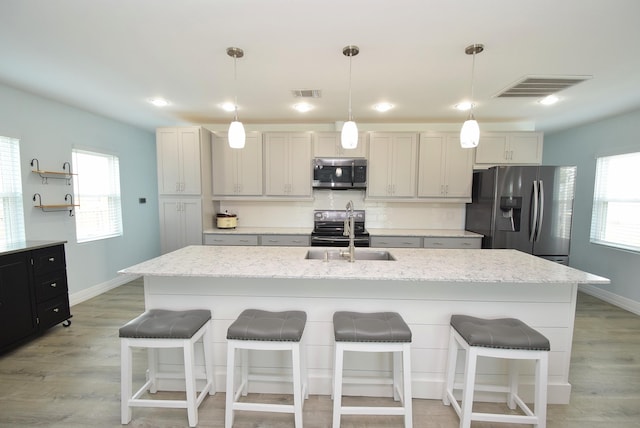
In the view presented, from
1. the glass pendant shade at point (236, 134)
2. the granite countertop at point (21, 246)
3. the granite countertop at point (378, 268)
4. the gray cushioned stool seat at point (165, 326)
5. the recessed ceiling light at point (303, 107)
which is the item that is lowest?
the gray cushioned stool seat at point (165, 326)

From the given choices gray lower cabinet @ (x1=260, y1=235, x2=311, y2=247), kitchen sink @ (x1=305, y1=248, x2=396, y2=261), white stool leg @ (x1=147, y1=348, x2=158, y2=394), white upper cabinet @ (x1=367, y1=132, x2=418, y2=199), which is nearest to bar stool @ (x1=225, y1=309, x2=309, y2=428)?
white stool leg @ (x1=147, y1=348, x2=158, y2=394)

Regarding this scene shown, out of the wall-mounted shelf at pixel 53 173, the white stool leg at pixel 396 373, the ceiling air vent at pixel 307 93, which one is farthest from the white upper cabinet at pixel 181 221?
the white stool leg at pixel 396 373

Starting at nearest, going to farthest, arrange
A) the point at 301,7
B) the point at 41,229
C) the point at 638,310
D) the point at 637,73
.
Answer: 1. the point at 301,7
2. the point at 637,73
3. the point at 41,229
4. the point at 638,310

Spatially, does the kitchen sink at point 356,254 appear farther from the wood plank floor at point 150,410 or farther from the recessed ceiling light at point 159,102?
the recessed ceiling light at point 159,102

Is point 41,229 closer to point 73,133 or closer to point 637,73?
point 73,133

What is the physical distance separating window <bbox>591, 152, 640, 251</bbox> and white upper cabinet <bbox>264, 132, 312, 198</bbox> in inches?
164

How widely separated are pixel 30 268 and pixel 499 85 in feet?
16.0

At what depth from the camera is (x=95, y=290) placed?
379cm

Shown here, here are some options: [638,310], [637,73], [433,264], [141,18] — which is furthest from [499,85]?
[638,310]

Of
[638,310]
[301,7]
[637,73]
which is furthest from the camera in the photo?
[638,310]

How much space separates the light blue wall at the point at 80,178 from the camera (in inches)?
117

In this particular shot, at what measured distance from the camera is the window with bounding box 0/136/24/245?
9.23 ft

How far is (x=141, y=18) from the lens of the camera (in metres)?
1.74

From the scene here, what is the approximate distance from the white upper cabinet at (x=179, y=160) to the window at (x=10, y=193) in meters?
1.34
